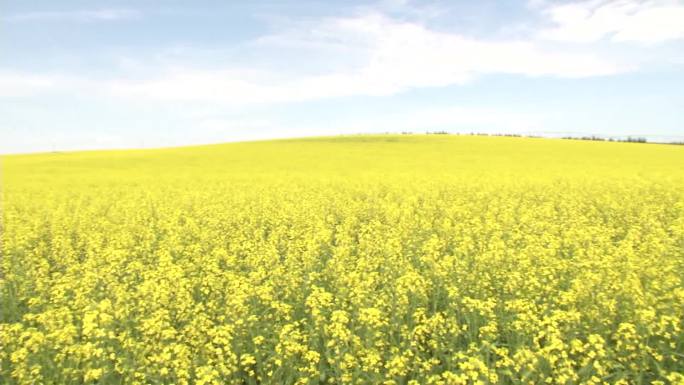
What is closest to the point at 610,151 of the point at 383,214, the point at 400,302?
the point at 383,214

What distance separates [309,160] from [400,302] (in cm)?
3470

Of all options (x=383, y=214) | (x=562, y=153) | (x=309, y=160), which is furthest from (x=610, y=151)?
(x=383, y=214)

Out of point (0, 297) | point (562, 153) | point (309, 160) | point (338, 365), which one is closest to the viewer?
point (338, 365)

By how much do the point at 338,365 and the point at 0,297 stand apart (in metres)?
6.77

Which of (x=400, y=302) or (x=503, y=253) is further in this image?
(x=503, y=253)

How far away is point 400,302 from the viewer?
19.7 ft

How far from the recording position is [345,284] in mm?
7555

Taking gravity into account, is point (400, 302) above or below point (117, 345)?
above

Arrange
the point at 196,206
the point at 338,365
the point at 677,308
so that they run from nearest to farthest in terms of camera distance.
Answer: the point at 338,365 → the point at 677,308 → the point at 196,206

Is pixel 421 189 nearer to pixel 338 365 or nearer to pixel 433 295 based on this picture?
pixel 433 295

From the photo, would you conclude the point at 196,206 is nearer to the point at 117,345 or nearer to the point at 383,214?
the point at 383,214

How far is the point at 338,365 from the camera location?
16.9 ft

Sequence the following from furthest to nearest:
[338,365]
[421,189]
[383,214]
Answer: [421,189]
[383,214]
[338,365]

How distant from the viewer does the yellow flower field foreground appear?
16.6ft
